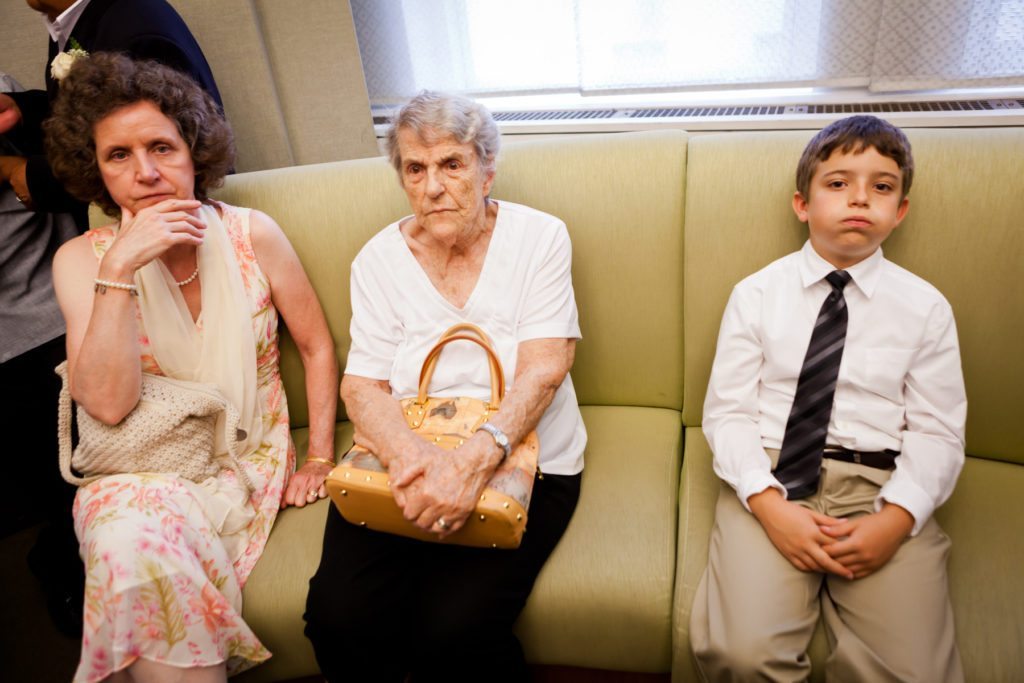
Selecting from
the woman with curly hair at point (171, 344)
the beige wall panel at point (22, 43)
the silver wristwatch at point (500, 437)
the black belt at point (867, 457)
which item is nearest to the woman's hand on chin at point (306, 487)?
the woman with curly hair at point (171, 344)

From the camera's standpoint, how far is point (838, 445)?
1.23 meters

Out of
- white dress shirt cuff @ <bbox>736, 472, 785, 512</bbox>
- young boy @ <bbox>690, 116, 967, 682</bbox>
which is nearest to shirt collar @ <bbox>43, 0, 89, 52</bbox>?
young boy @ <bbox>690, 116, 967, 682</bbox>

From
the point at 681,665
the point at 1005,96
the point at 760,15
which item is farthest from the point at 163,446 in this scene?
the point at 1005,96

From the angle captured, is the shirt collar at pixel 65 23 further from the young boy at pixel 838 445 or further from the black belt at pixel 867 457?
the black belt at pixel 867 457

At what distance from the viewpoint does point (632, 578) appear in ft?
4.01

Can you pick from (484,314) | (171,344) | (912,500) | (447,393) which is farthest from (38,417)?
(912,500)

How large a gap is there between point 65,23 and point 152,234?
918 millimetres

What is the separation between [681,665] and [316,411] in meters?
1.03

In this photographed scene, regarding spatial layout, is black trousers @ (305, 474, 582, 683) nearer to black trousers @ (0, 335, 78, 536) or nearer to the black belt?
the black belt

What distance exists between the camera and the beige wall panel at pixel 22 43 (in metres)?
2.17

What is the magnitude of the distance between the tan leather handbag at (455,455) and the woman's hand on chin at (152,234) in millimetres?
586

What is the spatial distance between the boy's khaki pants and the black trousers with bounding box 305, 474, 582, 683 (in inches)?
13.3

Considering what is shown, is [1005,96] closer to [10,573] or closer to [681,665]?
[681,665]

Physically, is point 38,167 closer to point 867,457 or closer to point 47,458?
point 47,458
